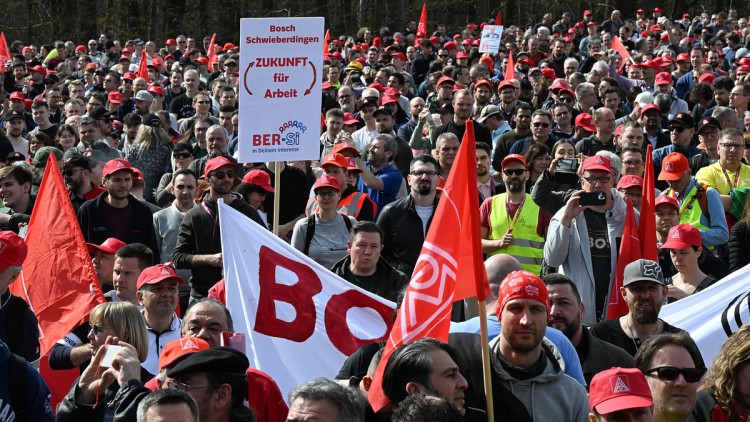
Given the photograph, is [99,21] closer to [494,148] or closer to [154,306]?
[494,148]

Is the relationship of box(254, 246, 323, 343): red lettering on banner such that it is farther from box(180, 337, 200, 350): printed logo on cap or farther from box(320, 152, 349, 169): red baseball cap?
box(320, 152, 349, 169): red baseball cap

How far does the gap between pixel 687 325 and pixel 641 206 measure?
1.59 meters

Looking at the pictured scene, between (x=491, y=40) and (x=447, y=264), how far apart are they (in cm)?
1641

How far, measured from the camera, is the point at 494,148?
37.7 feet

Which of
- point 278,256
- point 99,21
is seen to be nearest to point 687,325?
point 278,256

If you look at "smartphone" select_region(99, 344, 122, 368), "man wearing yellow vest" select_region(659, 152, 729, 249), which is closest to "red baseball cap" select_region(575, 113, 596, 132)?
"man wearing yellow vest" select_region(659, 152, 729, 249)

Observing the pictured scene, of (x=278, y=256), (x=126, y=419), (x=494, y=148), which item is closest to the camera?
(x=126, y=419)

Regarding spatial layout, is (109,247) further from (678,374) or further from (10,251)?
(678,374)

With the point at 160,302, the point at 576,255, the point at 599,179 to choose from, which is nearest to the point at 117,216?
the point at 160,302

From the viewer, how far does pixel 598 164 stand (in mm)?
7531

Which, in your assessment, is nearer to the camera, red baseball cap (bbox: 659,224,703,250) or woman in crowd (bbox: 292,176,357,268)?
red baseball cap (bbox: 659,224,703,250)

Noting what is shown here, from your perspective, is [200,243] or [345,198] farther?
[345,198]

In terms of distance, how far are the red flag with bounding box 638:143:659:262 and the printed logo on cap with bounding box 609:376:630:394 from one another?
10.6ft

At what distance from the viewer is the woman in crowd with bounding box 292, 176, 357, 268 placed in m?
8.05
